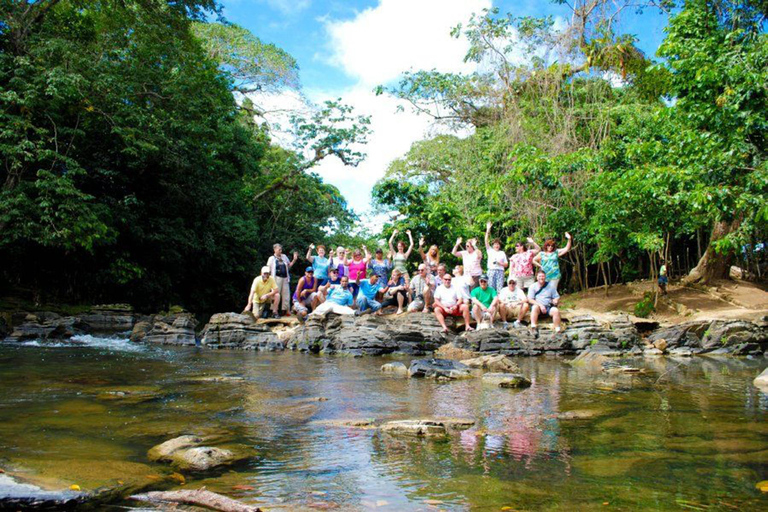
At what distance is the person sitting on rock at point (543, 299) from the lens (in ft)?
41.1

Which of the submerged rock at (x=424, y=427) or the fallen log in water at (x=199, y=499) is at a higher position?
the fallen log in water at (x=199, y=499)

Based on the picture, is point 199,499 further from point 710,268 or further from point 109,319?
point 710,268

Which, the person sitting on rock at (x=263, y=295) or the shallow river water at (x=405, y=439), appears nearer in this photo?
the shallow river water at (x=405, y=439)

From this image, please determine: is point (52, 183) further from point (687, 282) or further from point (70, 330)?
point (687, 282)

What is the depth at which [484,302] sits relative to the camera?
13227 millimetres

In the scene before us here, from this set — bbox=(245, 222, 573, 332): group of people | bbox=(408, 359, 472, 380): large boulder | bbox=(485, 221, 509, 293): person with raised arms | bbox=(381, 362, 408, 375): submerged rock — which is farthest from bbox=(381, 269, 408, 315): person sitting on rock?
bbox=(408, 359, 472, 380): large boulder

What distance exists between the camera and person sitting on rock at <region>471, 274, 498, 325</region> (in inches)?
508

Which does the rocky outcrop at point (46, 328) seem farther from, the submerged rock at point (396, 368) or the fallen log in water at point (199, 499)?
the fallen log in water at point (199, 499)

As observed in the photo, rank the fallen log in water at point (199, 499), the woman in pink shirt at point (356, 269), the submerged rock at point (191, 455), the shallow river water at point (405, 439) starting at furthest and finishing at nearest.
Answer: the woman in pink shirt at point (356, 269) → the submerged rock at point (191, 455) → the shallow river water at point (405, 439) → the fallen log in water at point (199, 499)

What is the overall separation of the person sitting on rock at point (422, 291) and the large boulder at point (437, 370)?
5.24 m

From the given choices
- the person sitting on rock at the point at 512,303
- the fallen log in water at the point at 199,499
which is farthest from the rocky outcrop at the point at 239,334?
the fallen log in water at the point at 199,499

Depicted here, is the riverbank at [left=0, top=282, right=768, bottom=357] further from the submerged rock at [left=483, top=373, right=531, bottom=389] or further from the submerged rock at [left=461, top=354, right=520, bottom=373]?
the submerged rock at [left=483, top=373, right=531, bottom=389]

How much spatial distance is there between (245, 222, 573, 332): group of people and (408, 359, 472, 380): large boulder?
13.8ft

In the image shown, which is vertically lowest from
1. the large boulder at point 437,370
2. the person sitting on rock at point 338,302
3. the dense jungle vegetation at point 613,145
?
the large boulder at point 437,370
